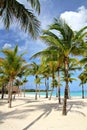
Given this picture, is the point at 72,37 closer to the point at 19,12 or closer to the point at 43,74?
the point at 19,12

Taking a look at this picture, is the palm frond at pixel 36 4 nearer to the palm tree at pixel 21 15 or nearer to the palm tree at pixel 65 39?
the palm tree at pixel 21 15

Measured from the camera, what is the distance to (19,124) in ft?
36.2

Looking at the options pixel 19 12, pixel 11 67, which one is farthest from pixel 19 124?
pixel 11 67

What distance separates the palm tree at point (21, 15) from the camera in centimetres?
896

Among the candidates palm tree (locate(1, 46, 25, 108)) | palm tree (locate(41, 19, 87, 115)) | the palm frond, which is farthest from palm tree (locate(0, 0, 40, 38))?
palm tree (locate(1, 46, 25, 108))

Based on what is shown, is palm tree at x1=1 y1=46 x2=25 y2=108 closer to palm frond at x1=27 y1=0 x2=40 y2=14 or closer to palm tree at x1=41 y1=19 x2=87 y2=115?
palm tree at x1=41 y1=19 x2=87 y2=115

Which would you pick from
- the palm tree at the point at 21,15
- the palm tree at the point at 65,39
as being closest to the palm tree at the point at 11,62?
the palm tree at the point at 65,39

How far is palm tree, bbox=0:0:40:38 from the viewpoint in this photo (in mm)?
8961

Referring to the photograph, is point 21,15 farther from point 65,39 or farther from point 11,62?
point 11,62

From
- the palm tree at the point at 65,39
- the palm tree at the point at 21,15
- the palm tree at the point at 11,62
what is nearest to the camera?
the palm tree at the point at 21,15

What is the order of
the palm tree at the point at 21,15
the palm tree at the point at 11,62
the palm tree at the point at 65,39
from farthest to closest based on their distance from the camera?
the palm tree at the point at 11,62 → the palm tree at the point at 65,39 → the palm tree at the point at 21,15

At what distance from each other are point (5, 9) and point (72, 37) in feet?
21.7

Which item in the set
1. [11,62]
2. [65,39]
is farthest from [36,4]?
[11,62]

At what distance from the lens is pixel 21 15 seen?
359 inches
